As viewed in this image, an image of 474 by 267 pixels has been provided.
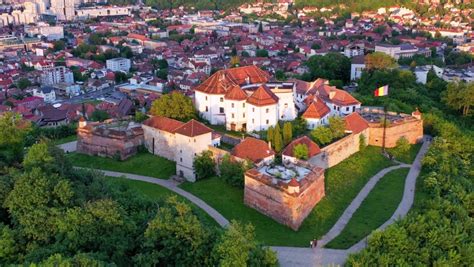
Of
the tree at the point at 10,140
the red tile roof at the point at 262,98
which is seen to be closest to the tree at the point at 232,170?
the red tile roof at the point at 262,98

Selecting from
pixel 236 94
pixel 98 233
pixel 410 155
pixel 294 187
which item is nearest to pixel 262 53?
pixel 236 94

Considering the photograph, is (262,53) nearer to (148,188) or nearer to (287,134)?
(287,134)

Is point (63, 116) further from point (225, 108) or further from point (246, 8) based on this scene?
point (246, 8)

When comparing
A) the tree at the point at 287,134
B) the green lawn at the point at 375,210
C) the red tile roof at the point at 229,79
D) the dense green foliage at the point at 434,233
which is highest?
the red tile roof at the point at 229,79

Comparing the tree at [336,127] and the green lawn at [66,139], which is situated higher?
the tree at [336,127]

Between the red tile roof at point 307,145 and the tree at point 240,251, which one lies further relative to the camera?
the red tile roof at point 307,145

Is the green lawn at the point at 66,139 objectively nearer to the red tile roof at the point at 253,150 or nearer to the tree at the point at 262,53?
the red tile roof at the point at 253,150

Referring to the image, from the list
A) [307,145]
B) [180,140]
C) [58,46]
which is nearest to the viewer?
[307,145]
